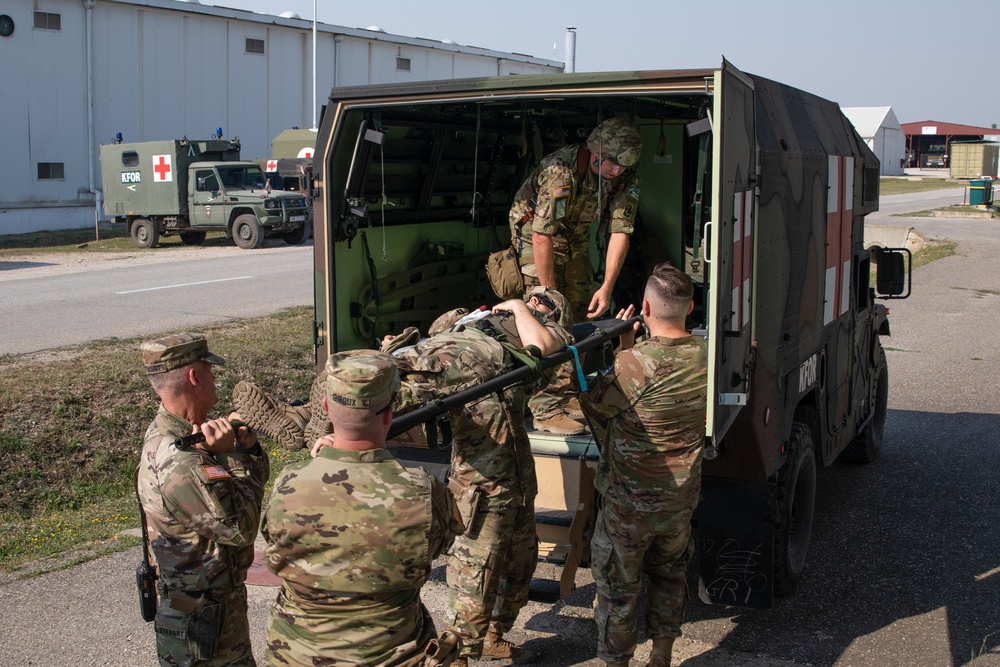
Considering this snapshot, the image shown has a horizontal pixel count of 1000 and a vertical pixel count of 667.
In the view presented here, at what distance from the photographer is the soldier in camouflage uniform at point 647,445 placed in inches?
155

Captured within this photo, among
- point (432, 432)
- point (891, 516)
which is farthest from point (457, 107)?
point (891, 516)

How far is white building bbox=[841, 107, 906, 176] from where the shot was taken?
239 ft

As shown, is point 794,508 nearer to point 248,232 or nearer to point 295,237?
point 248,232

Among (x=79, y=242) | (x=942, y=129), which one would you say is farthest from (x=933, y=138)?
(x=79, y=242)

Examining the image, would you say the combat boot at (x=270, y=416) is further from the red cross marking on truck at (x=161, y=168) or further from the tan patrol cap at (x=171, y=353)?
the red cross marking on truck at (x=161, y=168)

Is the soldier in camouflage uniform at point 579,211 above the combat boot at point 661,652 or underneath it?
above

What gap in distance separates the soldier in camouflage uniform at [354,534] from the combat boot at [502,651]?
1.50 meters

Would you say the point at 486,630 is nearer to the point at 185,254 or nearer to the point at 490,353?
the point at 490,353

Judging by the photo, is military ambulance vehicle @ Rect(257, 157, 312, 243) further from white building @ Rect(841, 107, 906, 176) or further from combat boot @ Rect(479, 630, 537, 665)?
white building @ Rect(841, 107, 906, 176)

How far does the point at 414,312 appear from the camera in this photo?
6.27 meters

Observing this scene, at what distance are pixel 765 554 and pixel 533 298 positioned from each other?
1530 millimetres

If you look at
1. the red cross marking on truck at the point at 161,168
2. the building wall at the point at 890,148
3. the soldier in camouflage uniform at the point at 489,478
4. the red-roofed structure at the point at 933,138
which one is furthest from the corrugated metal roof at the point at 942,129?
the soldier in camouflage uniform at the point at 489,478

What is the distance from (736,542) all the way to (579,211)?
7.82 feet

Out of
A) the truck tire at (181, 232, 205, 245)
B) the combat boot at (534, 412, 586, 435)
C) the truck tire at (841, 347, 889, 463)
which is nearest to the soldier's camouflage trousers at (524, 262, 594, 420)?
the combat boot at (534, 412, 586, 435)
